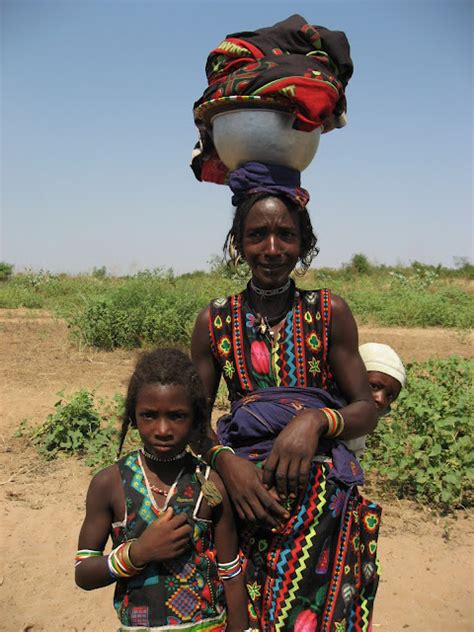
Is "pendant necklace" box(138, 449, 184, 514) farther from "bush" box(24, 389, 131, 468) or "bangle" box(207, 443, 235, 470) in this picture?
"bush" box(24, 389, 131, 468)

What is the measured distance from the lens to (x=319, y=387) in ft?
5.68

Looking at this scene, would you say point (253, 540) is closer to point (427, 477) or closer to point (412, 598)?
point (412, 598)

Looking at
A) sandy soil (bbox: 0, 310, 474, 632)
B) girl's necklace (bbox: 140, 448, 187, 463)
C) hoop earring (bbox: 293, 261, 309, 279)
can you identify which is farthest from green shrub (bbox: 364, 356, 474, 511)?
girl's necklace (bbox: 140, 448, 187, 463)

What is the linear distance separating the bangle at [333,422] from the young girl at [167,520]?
1.04 feet

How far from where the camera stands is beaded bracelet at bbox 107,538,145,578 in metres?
1.47

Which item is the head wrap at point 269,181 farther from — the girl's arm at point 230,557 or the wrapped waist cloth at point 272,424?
the girl's arm at point 230,557

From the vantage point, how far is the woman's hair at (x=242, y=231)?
1676 mm

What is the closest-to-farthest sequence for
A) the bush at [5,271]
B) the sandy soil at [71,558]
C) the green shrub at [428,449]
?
1. the sandy soil at [71,558]
2. the green shrub at [428,449]
3. the bush at [5,271]

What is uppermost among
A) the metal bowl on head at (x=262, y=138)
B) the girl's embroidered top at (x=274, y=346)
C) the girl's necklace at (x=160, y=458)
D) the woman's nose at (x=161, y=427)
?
the metal bowl on head at (x=262, y=138)

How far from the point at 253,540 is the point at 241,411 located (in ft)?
1.11

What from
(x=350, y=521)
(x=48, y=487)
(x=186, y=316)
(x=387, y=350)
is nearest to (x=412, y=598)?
(x=387, y=350)

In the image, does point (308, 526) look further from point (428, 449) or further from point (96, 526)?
point (428, 449)

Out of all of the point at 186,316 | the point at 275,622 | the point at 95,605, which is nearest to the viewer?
the point at 275,622

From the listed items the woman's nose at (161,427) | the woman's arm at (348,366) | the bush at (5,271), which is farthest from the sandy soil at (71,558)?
the bush at (5,271)
